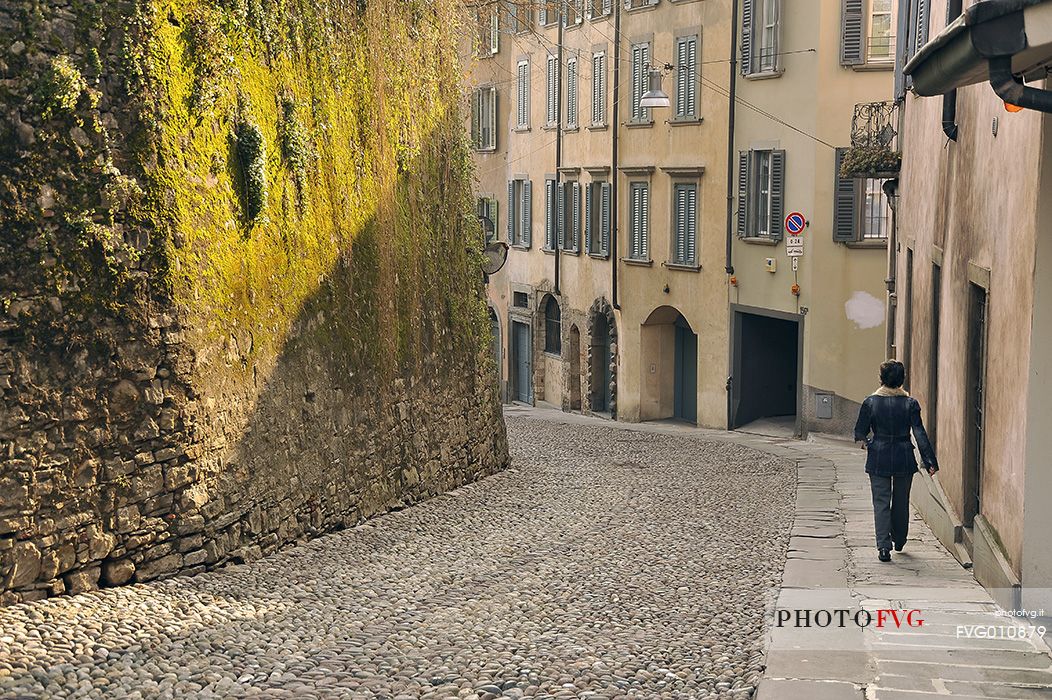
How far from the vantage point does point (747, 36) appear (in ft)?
84.3

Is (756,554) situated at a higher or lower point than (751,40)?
lower

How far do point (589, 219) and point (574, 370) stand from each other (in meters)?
4.04

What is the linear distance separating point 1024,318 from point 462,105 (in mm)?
9469

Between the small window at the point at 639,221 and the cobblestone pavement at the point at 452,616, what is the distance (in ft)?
54.3

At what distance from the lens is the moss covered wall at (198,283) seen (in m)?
8.37

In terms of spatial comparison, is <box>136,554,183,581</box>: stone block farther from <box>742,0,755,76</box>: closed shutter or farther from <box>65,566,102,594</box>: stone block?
<box>742,0,755,76</box>: closed shutter

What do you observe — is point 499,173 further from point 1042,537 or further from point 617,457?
point 1042,537

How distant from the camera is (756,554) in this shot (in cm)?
1085

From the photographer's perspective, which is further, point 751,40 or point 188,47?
point 751,40

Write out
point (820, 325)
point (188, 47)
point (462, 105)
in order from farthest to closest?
1. point (820, 325)
2. point (462, 105)
3. point (188, 47)

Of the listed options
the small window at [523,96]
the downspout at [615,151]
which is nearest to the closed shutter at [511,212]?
A: the small window at [523,96]

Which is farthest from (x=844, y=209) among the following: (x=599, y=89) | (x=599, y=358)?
(x=599, y=358)

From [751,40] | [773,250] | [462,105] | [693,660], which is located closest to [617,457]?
[462,105]

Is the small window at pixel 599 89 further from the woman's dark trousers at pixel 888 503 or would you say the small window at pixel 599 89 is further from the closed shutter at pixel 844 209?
the woman's dark trousers at pixel 888 503
